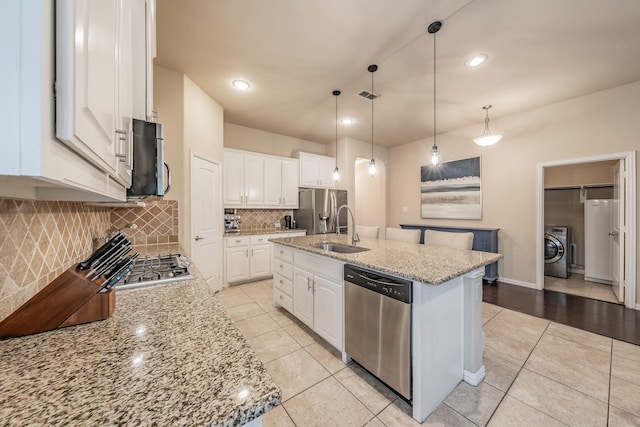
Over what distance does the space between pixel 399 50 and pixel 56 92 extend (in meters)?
2.70

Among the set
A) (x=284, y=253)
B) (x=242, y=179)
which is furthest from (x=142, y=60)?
(x=242, y=179)

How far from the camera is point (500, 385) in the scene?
1654 mm

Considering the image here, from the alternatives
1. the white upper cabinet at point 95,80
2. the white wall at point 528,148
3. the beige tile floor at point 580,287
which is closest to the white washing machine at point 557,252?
the beige tile floor at point 580,287

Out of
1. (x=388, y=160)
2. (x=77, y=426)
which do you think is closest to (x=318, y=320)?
(x=77, y=426)

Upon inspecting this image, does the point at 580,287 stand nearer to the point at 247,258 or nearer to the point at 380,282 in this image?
the point at 380,282

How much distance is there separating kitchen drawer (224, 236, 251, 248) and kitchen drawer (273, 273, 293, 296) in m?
1.22

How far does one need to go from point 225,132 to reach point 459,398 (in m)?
4.60

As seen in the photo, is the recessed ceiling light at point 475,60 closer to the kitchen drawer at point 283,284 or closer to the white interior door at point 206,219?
the kitchen drawer at point 283,284

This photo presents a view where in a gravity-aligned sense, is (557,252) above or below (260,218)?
below

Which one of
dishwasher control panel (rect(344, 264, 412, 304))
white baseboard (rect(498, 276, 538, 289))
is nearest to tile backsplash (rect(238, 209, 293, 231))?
dishwasher control panel (rect(344, 264, 412, 304))

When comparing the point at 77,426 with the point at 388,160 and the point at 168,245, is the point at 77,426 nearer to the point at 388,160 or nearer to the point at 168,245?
the point at 168,245

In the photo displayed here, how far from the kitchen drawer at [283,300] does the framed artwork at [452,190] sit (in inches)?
140

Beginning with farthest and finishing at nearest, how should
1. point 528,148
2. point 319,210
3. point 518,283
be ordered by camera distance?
point 319,210, point 518,283, point 528,148

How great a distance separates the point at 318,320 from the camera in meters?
2.14
